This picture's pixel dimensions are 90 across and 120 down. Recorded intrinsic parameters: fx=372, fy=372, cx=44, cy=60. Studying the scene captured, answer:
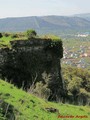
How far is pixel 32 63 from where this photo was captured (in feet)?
115

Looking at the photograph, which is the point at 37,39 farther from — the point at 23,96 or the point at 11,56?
the point at 23,96

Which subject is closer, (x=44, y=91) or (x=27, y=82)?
(x=44, y=91)

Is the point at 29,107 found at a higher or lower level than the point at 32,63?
higher

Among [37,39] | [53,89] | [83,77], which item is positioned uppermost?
[37,39]

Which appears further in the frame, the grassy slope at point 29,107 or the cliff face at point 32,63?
the cliff face at point 32,63

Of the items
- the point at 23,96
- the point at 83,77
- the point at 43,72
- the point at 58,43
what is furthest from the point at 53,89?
the point at 83,77

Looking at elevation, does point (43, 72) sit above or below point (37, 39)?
below

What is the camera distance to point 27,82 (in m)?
33.6

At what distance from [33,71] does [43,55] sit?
2016 millimetres

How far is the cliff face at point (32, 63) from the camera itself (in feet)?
108

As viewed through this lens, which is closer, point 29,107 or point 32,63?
point 29,107

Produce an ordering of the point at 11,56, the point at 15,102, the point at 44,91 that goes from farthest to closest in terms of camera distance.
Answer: the point at 11,56 → the point at 44,91 → the point at 15,102

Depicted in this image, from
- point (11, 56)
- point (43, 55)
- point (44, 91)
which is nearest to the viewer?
point (44, 91)

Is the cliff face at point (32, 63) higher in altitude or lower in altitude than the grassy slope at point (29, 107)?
lower
